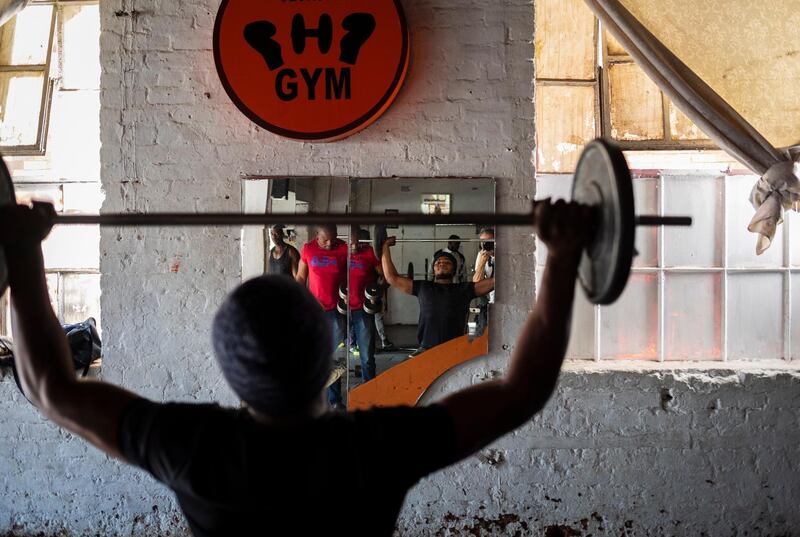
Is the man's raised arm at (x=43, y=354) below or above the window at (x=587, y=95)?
below

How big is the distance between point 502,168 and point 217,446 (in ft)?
5.32

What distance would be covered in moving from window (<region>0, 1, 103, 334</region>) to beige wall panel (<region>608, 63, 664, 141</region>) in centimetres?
216

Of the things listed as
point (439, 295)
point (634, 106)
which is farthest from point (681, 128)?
point (439, 295)

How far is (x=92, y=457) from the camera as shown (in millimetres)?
2258

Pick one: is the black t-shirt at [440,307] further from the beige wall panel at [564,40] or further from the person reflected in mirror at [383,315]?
the beige wall panel at [564,40]

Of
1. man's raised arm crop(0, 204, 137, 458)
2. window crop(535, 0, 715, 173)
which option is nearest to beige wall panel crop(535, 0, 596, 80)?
window crop(535, 0, 715, 173)

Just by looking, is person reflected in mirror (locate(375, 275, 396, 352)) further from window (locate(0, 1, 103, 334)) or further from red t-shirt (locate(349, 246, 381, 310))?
window (locate(0, 1, 103, 334))

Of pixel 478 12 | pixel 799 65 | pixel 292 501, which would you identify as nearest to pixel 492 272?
pixel 478 12

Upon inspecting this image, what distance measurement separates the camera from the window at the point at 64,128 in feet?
8.54

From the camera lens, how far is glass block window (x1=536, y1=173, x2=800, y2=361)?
2373 millimetres

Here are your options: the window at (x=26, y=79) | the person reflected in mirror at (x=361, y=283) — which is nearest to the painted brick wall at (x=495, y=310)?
the person reflected in mirror at (x=361, y=283)

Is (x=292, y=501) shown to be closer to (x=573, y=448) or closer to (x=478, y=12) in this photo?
(x=573, y=448)

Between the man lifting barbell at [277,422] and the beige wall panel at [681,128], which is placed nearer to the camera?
the man lifting barbell at [277,422]

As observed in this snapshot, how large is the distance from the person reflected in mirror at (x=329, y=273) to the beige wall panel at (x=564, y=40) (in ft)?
3.55
